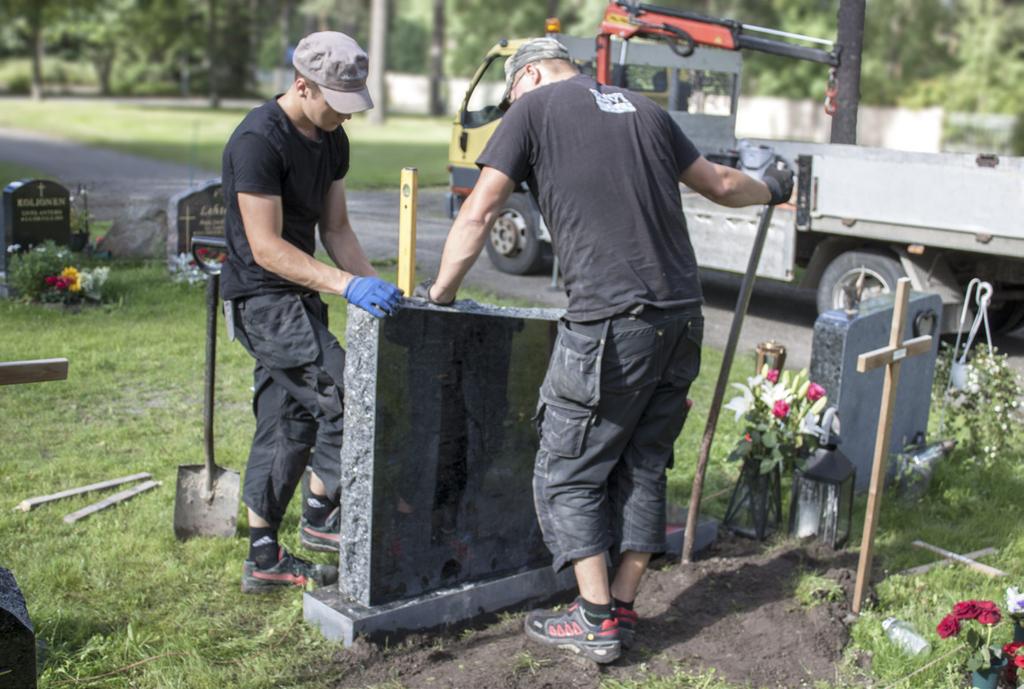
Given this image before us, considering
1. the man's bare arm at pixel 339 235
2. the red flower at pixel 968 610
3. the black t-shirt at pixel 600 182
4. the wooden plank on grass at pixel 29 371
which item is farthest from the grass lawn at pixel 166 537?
the black t-shirt at pixel 600 182

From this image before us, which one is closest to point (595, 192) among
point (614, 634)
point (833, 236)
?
point (614, 634)

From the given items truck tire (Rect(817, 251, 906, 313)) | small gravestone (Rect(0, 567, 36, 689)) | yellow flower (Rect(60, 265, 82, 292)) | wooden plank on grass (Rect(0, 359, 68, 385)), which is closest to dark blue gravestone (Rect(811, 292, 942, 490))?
truck tire (Rect(817, 251, 906, 313))

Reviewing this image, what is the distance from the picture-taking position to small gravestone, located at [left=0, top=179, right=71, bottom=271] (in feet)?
29.6

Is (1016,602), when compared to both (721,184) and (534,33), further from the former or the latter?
(534,33)

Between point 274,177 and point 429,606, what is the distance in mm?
1526

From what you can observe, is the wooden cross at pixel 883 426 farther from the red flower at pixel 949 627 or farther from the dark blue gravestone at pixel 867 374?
the dark blue gravestone at pixel 867 374

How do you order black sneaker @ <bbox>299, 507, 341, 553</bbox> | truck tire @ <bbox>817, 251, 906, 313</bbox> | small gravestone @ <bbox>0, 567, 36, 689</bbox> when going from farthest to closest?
truck tire @ <bbox>817, 251, 906, 313</bbox>
black sneaker @ <bbox>299, 507, 341, 553</bbox>
small gravestone @ <bbox>0, 567, 36, 689</bbox>

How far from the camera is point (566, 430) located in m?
3.52

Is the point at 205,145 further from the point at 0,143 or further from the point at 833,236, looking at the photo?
the point at 833,236

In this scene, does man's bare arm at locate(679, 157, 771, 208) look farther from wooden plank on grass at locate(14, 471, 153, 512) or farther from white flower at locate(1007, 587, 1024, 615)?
wooden plank on grass at locate(14, 471, 153, 512)

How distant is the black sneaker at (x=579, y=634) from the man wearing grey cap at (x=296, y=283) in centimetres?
87

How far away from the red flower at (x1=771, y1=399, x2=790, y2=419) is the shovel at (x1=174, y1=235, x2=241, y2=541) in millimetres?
2275

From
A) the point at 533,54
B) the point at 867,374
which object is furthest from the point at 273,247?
the point at 867,374

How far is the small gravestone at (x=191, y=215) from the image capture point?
9469mm
